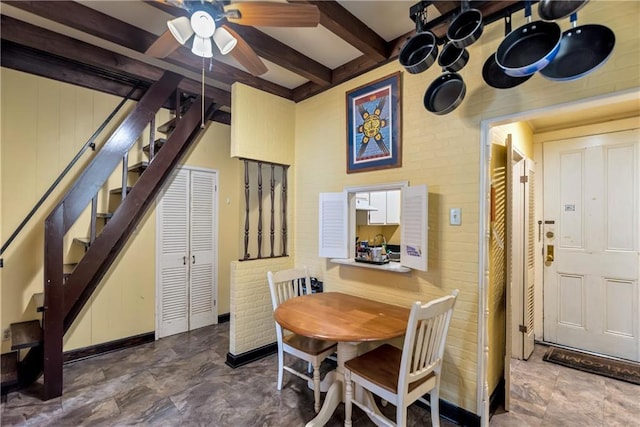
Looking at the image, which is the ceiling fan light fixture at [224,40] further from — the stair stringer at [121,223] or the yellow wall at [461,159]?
the stair stringer at [121,223]

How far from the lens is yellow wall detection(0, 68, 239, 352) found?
2584mm

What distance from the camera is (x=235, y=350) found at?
283 centimetres

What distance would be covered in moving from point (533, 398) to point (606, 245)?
6.04ft

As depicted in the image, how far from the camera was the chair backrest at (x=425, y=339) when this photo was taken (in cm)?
157

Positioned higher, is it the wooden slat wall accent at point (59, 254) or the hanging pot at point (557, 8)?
the hanging pot at point (557, 8)

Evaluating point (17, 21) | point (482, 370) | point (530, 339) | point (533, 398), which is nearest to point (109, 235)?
point (17, 21)

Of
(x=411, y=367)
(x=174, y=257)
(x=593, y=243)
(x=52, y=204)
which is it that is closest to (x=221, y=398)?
(x=411, y=367)

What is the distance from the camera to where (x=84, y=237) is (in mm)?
3000

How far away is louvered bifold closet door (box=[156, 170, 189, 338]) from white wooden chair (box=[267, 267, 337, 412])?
167 centimetres

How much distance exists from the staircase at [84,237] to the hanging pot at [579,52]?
302 cm

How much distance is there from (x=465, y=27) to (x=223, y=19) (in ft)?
4.59

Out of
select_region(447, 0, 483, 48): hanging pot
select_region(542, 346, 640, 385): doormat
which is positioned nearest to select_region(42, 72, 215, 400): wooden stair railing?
select_region(447, 0, 483, 48): hanging pot

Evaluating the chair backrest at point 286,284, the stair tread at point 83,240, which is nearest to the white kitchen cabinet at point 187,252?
the stair tread at point 83,240

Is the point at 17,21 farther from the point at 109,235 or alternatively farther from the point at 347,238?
the point at 347,238
